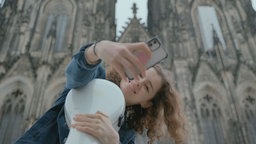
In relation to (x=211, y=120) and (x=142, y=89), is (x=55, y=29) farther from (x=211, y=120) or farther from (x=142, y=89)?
(x=142, y=89)

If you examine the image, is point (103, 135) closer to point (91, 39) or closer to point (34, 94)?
point (34, 94)

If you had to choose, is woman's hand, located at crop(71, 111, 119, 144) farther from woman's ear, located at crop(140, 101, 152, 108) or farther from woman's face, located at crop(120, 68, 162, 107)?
woman's ear, located at crop(140, 101, 152, 108)

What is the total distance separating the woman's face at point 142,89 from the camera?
1.94 m

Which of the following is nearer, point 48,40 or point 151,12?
point 48,40

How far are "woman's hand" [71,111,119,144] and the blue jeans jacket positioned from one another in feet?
0.66

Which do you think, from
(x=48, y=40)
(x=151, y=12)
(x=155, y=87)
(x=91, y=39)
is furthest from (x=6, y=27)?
(x=155, y=87)

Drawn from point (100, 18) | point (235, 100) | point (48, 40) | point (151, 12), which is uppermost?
point (151, 12)

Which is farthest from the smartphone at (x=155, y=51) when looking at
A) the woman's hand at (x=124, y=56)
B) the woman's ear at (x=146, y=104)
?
the woman's ear at (x=146, y=104)

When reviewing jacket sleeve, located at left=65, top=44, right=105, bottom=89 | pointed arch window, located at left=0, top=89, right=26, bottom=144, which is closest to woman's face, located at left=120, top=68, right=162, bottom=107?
jacket sleeve, located at left=65, top=44, right=105, bottom=89

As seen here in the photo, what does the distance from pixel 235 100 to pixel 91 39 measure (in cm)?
636

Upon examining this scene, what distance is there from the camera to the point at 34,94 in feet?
43.2

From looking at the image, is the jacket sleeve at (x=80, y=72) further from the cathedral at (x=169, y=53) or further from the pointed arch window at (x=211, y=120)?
the pointed arch window at (x=211, y=120)

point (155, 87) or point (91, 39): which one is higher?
point (91, 39)

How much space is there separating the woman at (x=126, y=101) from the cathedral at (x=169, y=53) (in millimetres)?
9307
